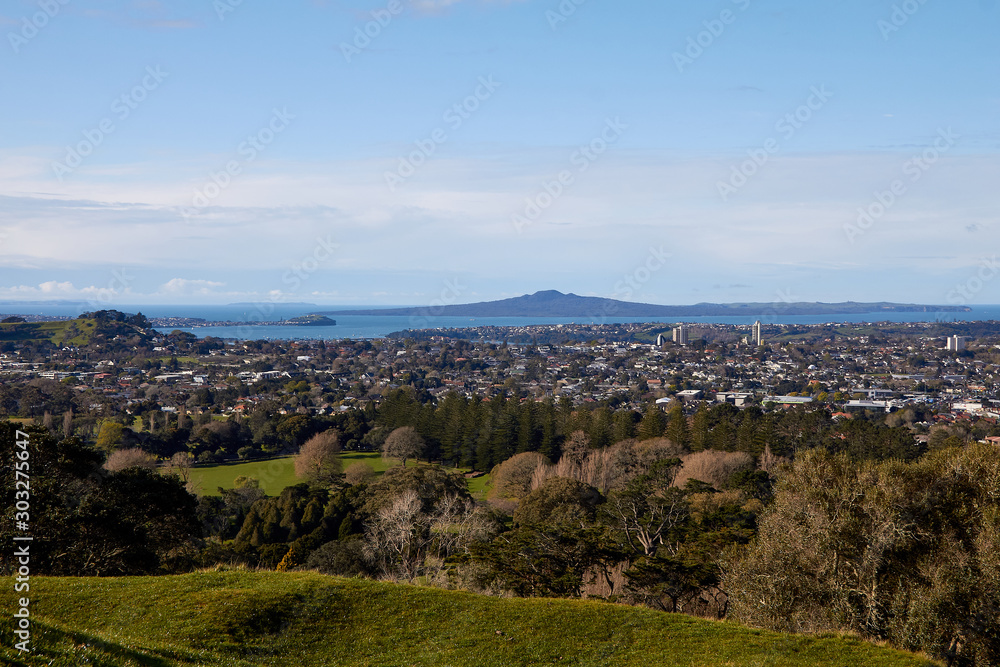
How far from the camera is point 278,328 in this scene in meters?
186

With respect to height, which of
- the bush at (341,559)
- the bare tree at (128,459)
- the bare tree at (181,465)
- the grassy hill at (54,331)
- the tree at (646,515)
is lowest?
the bare tree at (181,465)

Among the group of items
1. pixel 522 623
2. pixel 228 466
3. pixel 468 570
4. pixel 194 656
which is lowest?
pixel 228 466

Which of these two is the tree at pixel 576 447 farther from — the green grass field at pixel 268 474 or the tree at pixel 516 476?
the green grass field at pixel 268 474

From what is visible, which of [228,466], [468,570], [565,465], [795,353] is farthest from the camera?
[795,353]

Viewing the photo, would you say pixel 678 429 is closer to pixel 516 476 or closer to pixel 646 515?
pixel 516 476

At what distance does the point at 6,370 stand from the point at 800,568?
80.5 meters

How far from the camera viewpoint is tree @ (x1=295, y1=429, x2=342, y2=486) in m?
36.1

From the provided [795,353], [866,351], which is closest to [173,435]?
[795,353]

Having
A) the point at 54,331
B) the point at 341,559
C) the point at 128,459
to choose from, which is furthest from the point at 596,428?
the point at 54,331

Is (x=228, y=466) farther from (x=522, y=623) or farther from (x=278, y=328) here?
(x=278, y=328)

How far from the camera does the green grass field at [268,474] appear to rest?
3541cm

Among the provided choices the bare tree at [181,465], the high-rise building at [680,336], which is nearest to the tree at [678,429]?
the bare tree at [181,465]

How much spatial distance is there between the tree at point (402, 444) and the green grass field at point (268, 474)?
1.68ft

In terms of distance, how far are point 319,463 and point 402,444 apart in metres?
6.51
